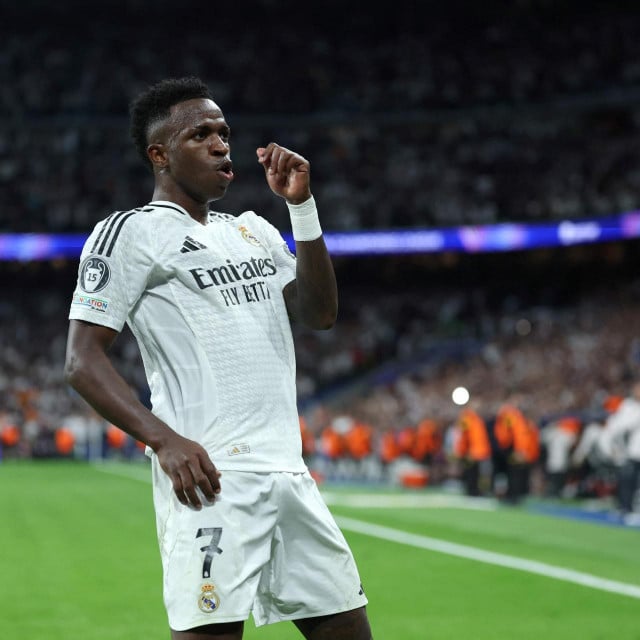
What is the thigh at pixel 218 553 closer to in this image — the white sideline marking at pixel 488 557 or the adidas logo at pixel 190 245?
the adidas logo at pixel 190 245

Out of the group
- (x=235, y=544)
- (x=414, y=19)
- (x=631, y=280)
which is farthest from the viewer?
(x=414, y=19)

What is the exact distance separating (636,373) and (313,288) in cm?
2422

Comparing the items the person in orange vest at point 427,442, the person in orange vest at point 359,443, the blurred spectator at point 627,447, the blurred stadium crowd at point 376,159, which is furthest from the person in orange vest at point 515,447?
the blurred stadium crowd at point 376,159

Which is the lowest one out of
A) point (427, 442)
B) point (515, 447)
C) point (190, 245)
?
point (427, 442)

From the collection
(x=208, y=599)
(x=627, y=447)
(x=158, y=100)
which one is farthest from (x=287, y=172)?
(x=627, y=447)

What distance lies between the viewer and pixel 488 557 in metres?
12.0

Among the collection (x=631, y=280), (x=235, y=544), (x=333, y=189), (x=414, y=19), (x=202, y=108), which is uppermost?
(x=414, y=19)

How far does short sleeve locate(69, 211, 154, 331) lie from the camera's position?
360cm

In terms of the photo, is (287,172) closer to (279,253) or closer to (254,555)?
(279,253)

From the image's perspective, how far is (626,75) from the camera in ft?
129

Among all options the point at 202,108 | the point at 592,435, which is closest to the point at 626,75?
the point at 592,435

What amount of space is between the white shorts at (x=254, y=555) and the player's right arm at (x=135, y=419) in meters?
0.10

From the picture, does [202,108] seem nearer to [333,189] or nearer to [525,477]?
[525,477]

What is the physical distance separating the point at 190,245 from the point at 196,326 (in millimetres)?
264
